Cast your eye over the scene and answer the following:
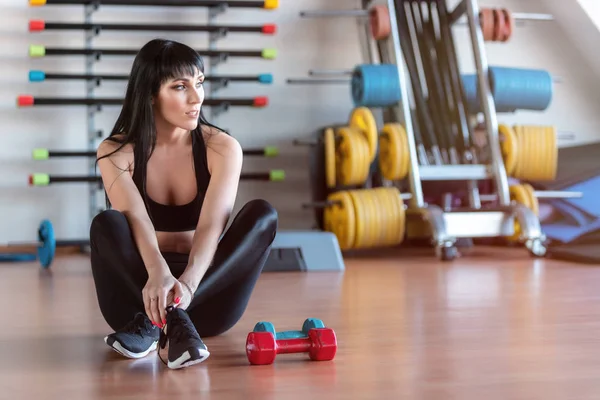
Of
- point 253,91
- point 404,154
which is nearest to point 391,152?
point 404,154

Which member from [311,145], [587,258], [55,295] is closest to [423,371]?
[55,295]

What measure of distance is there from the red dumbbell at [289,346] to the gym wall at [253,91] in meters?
3.03

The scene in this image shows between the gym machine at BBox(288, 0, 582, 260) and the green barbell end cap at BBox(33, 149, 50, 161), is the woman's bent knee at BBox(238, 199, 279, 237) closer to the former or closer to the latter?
the gym machine at BBox(288, 0, 582, 260)

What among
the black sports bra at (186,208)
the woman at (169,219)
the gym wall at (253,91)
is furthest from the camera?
the gym wall at (253,91)

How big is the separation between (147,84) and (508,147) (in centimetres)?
269

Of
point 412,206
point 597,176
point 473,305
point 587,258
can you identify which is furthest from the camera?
point 597,176

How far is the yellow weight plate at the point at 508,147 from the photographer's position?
405 cm

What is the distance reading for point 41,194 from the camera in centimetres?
440

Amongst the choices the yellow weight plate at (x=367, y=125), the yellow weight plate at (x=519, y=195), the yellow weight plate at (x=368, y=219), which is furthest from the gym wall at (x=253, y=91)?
the yellow weight plate at (x=519, y=195)

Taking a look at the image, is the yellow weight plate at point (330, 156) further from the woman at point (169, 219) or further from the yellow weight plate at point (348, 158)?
the woman at point (169, 219)

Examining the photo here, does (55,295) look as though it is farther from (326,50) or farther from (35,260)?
(326,50)

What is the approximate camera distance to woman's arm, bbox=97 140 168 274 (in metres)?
1.71

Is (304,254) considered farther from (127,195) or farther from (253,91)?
(127,195)

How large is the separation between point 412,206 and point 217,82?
4.03 feet
